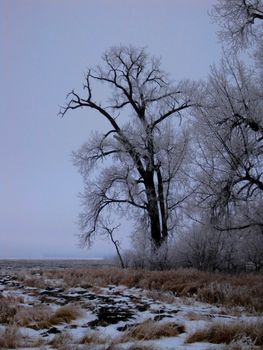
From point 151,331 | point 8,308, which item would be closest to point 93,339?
point 151,331

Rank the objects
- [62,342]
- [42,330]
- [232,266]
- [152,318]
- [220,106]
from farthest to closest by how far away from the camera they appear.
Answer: [232,266] < [220,106] < [152,318] < [42,330] < [62,342]

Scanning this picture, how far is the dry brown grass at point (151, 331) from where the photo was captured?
621cm

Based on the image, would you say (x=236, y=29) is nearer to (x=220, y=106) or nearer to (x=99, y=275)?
(x=220, y=106)

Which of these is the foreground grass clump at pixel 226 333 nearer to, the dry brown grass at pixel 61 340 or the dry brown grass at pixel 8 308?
the dry brown grass at pixel 61 340

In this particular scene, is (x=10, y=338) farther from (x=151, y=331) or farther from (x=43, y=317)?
(x=151, y=331)

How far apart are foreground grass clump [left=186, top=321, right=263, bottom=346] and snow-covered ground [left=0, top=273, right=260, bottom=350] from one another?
0.23 m

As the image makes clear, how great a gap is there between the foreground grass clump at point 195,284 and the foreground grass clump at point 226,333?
241 cm

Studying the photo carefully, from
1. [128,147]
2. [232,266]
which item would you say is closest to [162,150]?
[128,147]

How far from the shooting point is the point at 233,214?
48.8 ft

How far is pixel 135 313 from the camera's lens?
327 inches

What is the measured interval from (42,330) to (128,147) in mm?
15285

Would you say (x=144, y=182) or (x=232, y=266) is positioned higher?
(x=144, y=182)

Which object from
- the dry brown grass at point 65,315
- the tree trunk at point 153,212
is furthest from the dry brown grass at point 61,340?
the tree trunk at point 153,212

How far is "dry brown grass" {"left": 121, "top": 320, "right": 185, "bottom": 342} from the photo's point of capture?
6.21m
